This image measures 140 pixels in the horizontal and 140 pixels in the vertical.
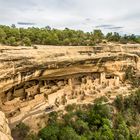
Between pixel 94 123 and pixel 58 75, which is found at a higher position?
pixel 58 75

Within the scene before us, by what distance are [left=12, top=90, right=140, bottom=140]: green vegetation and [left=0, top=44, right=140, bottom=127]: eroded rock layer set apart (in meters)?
1.02

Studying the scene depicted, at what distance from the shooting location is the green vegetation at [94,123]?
1475 centimetres

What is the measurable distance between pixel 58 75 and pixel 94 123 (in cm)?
332

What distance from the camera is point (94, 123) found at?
1658 cm

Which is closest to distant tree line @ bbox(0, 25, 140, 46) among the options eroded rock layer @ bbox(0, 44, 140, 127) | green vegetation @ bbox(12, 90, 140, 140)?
eroded rock layer @ bbox(0, 44, 140, 127)

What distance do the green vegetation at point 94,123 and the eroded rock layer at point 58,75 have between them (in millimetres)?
1021

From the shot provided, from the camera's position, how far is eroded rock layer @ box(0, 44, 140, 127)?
45.1 feet

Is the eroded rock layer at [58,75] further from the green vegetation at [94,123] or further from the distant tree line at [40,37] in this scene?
the distant tree line at [40,37]

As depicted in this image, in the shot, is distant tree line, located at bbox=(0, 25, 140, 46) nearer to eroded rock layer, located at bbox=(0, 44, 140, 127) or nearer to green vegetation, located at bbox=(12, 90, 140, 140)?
eroded rock layer, located at bbox=(0, 44, 140, 127)

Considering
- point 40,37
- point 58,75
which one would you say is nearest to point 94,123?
point 58,75

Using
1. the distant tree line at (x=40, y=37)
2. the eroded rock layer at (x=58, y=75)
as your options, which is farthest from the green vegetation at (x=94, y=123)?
the distant tree line at (x=40, y=37)

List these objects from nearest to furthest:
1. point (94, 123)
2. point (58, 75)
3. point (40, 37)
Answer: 1. point (94, 123)
2. point (58, 75)
3. point (40, 37)

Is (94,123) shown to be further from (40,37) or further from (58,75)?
(40,37)

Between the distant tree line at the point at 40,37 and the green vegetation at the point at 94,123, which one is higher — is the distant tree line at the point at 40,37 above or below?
above
